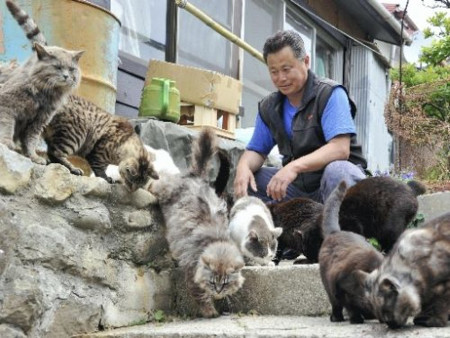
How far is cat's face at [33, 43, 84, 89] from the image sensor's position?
13.1 ft

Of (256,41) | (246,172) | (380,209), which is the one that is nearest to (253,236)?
(246,172)

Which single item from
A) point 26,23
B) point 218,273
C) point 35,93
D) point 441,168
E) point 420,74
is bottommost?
point 218,273

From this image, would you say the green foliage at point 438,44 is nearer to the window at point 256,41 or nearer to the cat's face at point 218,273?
the window at point 256,41

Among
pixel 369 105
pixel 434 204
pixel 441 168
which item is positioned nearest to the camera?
pixel 434 204

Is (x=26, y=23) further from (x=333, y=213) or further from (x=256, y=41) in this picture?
(x=256, y=41)

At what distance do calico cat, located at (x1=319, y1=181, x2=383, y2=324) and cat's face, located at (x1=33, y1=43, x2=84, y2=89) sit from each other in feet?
5.90

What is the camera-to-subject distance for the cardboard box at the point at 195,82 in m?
5.98

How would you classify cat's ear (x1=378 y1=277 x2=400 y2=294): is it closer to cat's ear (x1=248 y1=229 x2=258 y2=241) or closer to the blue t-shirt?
cat's ear (x1=248 y1=229 x2=258 y2=241)

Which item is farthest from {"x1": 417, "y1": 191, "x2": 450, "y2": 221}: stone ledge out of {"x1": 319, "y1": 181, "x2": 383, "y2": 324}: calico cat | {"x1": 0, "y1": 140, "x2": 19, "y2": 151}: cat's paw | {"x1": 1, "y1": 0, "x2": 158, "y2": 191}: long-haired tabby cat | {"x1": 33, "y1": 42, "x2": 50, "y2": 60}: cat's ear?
{"x1": 0, "y1": 140, "x2": 19, "y2": 151}: cat's paw

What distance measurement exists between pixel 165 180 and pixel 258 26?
19.1 ft

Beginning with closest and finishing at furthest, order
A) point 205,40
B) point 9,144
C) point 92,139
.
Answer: point 9,144 → point 92,139 → point 205,40

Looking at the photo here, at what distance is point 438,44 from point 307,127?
6.64 m

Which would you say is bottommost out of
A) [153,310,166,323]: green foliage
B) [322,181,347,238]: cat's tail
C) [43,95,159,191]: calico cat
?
[153,310,166,323]: green foliage

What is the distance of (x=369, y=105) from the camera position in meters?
12.3
